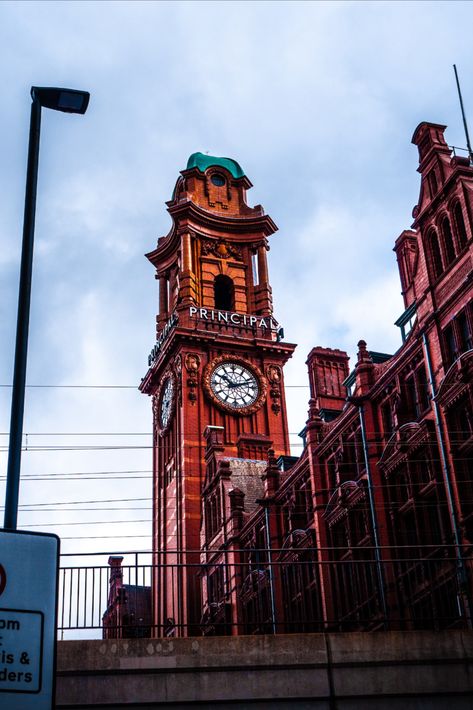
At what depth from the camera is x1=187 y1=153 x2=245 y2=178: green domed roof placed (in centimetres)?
10281

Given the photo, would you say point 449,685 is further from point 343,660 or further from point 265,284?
point 265,284

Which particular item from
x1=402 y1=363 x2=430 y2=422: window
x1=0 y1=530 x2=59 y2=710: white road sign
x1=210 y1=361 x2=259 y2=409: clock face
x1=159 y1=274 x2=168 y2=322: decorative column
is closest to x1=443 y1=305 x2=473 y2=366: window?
x1=402 y1=363 x2=430 y2=422: window

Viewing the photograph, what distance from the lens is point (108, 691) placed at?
19266mm

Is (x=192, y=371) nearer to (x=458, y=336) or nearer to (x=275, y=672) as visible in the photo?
(x=458, y=336)

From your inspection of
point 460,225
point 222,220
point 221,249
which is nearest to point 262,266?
point 221,249

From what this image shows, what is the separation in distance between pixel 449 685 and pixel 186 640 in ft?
17.4

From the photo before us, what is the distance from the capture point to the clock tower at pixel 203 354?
79.9 m

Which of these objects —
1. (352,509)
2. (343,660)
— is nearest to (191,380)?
(352,509)

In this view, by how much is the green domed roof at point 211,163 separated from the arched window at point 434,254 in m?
63.1

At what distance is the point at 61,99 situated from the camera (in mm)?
17578

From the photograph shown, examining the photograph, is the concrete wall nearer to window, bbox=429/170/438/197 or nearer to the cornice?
window, bbox=429/170/438/197

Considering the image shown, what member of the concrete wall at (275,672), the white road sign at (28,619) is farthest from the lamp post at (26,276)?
the concrete wall at (275,672)

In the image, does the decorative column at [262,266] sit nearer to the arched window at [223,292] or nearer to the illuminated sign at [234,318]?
the arched window at [223,292]

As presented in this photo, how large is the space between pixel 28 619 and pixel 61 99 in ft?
30.8
